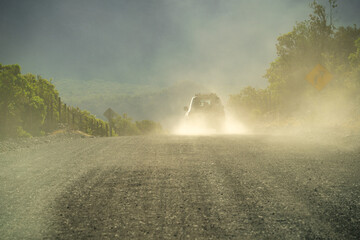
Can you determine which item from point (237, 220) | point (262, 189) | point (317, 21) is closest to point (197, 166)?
point (262, 189)

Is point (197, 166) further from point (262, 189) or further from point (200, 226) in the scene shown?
point (200, 226)

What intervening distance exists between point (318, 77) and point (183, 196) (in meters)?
14.7

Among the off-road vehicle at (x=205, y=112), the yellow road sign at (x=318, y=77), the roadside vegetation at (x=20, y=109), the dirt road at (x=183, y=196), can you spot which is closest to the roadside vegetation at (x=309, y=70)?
the yellow road sign at (x=318, y=77)

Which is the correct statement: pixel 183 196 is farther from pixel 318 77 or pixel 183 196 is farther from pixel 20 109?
pixel 20 109

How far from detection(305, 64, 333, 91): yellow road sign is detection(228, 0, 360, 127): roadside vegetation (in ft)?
9.08

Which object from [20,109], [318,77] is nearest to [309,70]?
[318,77]

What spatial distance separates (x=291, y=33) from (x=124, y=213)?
3535 cm

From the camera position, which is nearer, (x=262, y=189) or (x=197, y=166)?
(x=262, y=189)

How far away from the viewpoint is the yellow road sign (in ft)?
52.0

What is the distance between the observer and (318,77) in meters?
16.2

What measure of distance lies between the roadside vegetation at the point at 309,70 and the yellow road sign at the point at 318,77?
2.77 metres

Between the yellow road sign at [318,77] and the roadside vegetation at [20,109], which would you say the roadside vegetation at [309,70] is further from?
the roadside vegetation at [20,109]

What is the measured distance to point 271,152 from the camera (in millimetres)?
7531

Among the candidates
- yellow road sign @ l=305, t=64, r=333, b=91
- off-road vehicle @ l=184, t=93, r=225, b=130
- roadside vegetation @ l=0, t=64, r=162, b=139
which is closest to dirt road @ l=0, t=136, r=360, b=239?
off-road vehicle @ l=184, t=93, r=225, b=130
